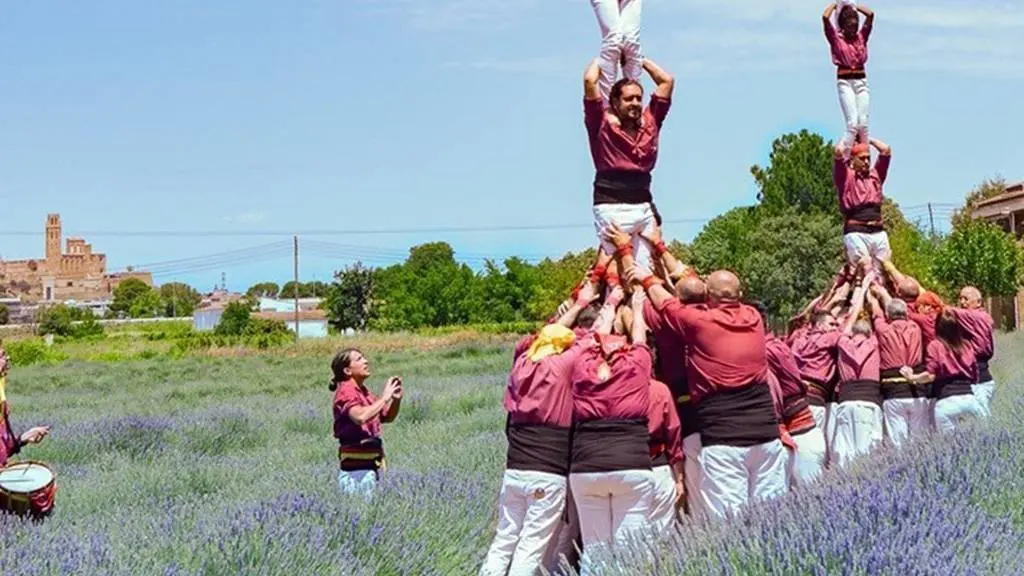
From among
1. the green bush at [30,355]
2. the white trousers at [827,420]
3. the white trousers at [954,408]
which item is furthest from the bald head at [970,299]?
the green bush at [30,355]

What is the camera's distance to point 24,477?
7.89 meters

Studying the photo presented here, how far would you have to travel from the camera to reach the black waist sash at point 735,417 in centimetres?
670

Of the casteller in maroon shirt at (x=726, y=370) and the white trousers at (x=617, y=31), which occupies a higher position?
the white trousers at (x=617, y=31)

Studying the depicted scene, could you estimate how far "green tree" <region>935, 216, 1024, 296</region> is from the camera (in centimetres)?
4688

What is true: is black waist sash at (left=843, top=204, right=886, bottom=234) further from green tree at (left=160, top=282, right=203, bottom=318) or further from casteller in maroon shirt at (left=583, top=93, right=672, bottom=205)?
green tree at (left=160, top=282, right=203, bottom=318)

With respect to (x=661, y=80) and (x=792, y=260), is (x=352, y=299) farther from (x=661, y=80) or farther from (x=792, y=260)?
(x=661, y=80)

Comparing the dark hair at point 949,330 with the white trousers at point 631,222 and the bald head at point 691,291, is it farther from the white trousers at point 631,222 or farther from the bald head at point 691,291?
the bald head at point 691,291

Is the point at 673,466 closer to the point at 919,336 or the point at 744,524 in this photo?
the point at 744,524

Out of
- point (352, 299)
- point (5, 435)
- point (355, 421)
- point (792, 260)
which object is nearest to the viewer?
point (5, 435)

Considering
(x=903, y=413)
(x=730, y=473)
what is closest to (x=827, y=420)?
(x=903, y=413)

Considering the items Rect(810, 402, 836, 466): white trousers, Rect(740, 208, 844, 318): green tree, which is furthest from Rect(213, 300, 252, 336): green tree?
Rect(810, 402, 836, 466): white trousers

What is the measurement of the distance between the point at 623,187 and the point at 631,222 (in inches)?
8.1

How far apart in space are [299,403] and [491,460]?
33.4 ft

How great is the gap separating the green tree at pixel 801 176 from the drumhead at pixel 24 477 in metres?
51.9
